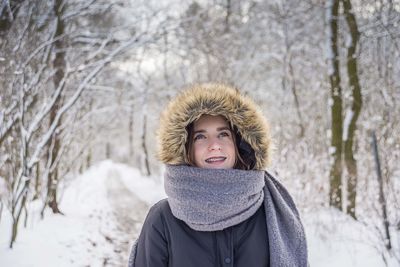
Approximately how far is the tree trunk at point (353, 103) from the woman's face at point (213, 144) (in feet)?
15.4

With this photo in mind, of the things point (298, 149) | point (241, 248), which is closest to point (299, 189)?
point (298, 149)

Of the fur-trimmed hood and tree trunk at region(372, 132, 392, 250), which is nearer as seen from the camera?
the fur-trimmed hood

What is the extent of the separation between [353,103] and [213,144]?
199 inches

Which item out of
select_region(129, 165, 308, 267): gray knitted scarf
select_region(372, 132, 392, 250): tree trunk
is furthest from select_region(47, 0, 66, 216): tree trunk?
select_region(372, 132, 392, 250): tree trunk

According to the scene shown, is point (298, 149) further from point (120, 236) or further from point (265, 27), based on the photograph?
point (265, 27)

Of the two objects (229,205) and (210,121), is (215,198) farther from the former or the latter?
(210,121)

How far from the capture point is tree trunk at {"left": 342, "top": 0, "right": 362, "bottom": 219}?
232 inches

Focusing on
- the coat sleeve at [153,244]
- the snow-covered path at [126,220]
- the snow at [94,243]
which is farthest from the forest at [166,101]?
the snow-covered path at [126,220]

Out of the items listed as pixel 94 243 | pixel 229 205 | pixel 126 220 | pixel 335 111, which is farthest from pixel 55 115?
pixel 335 111

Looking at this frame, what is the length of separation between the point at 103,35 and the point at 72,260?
3.80 meters

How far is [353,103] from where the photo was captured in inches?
238

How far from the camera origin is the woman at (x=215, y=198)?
1.75 m

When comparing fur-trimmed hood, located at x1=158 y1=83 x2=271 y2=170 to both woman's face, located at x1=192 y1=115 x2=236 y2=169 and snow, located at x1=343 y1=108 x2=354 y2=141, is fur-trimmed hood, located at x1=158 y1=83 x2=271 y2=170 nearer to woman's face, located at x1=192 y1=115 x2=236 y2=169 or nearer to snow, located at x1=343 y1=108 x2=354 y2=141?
woman's face, located at x1=192 y1=115 x2=236 y2=169

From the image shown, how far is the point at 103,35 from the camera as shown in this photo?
5.98 meters
